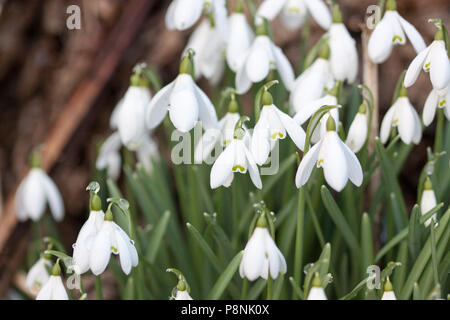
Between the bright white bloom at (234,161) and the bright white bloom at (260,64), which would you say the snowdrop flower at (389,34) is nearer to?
the bright white bloom at (260,64)

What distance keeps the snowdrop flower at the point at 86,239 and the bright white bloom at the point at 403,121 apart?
60 cm

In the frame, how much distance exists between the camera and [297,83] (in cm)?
140

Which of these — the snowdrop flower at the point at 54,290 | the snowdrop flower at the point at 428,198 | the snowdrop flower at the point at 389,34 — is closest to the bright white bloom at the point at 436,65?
the snowdrop flower at the point at 389,34

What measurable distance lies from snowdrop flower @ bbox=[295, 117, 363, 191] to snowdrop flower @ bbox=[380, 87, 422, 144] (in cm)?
21

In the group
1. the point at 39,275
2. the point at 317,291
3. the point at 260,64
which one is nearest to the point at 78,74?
the point at 39,275


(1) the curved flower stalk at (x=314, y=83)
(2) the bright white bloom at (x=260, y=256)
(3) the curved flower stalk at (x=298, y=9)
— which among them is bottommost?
(2) the bright white bloom at (x=260, y=256)

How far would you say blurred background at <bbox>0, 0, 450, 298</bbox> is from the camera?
2062mm

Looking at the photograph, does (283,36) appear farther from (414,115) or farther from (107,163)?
(414,115)

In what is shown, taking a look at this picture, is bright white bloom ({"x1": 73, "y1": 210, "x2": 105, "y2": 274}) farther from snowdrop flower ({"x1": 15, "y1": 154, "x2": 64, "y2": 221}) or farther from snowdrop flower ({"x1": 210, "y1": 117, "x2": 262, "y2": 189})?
snowdrop flower ({"x1": 15, "y1": 154, "x2": 64, "y2": 221})

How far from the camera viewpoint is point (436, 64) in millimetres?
1150

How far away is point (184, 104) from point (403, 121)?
1.45ft

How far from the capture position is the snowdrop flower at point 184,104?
47.0 inches

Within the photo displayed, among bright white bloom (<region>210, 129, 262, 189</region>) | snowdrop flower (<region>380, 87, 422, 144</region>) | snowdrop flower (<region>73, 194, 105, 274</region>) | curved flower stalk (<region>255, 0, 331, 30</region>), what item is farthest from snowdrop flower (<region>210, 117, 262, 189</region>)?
curved flower stalk (<region>255, 0, 331, 30</region>)

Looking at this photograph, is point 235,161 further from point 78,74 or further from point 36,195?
point 78,74
